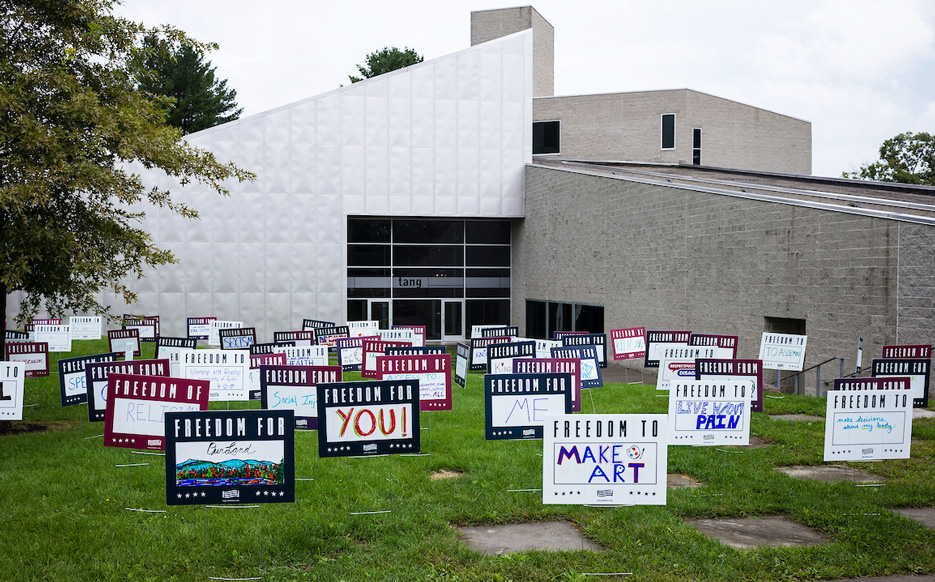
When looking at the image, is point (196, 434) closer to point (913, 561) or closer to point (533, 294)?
point (913, 561)

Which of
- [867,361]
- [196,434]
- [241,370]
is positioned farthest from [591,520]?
[867,361]

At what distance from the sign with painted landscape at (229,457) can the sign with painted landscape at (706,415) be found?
15.7 feet

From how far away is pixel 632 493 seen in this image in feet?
23.7

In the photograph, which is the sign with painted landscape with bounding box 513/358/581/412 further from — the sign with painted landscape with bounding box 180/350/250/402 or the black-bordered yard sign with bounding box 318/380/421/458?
the sign with painted landscape with bounding box 180/350/250/402

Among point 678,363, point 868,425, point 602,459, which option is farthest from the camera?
point 678,363

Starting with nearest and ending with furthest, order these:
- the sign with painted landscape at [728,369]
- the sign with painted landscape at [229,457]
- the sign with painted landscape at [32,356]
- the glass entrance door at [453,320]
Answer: the sign with painted landscape at [229,457]
the sign with painted landscape at [728,369]
the sign with painted landscape at [32,356]
the glass entrance door at [453,320]

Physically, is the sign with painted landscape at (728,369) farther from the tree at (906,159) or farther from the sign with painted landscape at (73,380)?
the tree at (906,159)

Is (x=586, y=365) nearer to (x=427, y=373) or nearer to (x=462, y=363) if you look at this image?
(x=462, y=363)

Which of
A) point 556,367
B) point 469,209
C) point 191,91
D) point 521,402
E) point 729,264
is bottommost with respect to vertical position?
point 521,402

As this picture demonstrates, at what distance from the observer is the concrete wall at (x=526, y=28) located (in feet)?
148

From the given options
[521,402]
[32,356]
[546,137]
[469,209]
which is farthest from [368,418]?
[546,137]

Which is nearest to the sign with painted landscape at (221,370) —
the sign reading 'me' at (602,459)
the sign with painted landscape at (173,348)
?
the sign with painted landscape at (173,348)

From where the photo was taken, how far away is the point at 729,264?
21.4 meters

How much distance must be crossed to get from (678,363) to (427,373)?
5025mm
